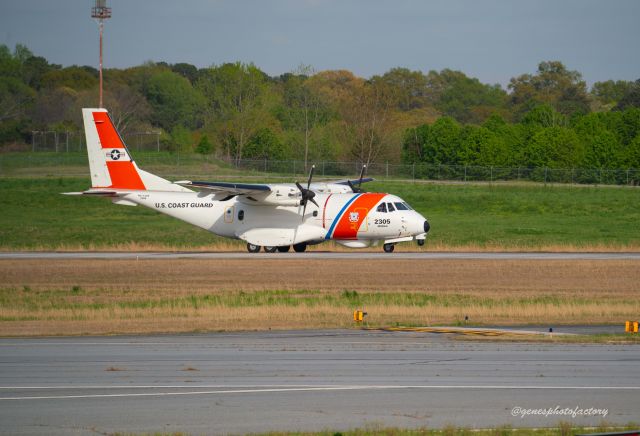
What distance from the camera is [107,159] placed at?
42.1 metres

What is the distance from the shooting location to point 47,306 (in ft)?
88.7

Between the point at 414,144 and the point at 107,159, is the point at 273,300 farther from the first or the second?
the point at 414,144

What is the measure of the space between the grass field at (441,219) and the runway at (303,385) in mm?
27431

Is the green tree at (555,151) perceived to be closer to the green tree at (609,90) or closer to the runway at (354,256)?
the runway at (354,256)

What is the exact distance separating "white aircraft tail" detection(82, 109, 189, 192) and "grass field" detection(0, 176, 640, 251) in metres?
5.00

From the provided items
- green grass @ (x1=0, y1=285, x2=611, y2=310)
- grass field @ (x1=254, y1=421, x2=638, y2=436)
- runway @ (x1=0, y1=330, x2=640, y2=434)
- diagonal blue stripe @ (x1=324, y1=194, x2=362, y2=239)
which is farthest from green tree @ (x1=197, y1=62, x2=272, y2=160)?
grass field @ (x1=254, y1=421, x2=638, y2=436)

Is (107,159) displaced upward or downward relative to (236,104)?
downward

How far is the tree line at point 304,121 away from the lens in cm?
8394

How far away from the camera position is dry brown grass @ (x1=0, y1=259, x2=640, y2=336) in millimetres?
23734

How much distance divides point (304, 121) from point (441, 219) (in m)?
32.4

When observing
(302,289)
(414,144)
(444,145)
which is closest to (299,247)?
(302,289)

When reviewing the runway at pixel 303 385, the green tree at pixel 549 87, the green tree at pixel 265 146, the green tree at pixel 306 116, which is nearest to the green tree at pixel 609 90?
the green tree at pixel 549 87

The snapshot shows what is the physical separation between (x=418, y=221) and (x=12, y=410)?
2810cm

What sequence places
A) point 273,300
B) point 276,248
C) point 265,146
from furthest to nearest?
point 265,146
point 276,248
point 273,300
